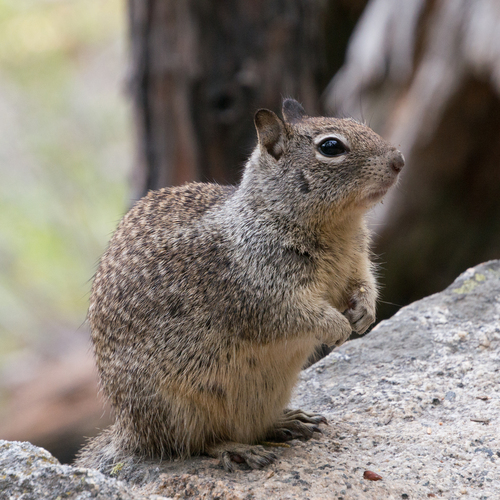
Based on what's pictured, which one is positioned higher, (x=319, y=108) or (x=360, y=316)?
(x=319, y=108)

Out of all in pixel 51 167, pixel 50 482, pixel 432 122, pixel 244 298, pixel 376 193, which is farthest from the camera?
pixel 51 167

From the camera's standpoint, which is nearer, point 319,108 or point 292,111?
point 292,111

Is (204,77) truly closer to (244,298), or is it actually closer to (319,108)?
(319,108)

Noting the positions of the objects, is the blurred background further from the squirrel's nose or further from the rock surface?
the squirrel's nose

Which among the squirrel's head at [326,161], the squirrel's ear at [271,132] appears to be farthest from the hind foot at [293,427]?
the squirrel's ear at [271,132]

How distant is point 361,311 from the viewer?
401 centimetres

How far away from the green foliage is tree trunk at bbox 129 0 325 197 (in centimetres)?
477

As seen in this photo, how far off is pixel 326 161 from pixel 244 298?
2.99ft

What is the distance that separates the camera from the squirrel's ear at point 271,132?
163 inches

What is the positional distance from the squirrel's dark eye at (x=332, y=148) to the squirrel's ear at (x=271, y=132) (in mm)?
272

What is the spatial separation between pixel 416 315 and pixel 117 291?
2271 mm

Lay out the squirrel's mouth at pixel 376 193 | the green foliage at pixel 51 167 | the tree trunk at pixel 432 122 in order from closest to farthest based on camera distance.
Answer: the squirrel's mouth at pixel 376 193 → the tree trunk at pixel 432 122 → the green foliage at pixel 51 167

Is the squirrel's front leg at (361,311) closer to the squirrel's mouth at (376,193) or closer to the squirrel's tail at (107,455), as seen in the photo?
the squirrel's mouth at (376,193)

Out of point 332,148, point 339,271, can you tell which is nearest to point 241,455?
point 339,271
